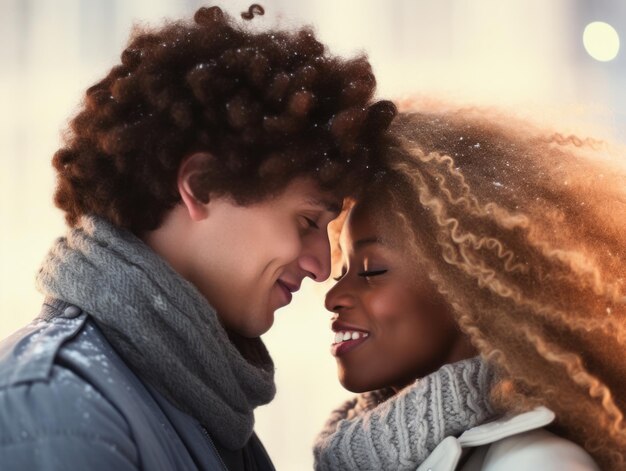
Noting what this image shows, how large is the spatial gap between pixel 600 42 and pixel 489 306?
182 centimetres

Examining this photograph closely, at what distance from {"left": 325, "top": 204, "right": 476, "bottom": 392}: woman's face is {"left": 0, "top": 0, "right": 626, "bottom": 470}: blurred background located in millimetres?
1096

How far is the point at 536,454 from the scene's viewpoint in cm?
153

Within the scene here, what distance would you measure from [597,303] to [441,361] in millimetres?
328

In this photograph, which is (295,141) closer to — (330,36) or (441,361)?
(441,361)

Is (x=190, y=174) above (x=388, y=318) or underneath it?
above

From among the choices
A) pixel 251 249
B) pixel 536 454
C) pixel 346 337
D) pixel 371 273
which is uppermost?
pixel 251 249

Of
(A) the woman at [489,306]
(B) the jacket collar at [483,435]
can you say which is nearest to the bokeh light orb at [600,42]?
(A) the woman at [489,306]

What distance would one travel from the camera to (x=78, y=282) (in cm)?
145

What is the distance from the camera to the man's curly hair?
1.53 meters

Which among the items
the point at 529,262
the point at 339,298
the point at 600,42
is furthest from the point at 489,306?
the point at 600,42

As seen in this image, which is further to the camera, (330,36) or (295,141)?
(330,36)

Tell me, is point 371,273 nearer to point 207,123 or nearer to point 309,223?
point 309,223

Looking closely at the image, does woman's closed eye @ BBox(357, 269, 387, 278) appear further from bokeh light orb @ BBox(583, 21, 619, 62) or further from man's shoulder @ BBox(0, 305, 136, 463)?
bokeh light orb @ BBox(583, 21, 619, 62)

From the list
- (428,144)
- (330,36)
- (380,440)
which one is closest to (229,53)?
(428,144)
